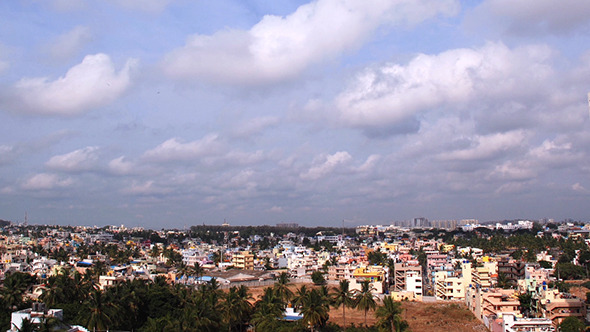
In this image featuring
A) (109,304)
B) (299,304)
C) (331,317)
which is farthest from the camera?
(331,317)

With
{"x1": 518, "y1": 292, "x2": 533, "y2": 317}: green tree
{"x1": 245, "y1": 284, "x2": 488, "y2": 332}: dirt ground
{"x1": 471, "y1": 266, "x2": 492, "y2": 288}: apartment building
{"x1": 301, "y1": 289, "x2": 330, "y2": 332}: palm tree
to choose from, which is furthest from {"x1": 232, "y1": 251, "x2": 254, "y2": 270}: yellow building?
{"x1": 301, "y1": 289, "x2": 330, "y2": 332}: palm tree

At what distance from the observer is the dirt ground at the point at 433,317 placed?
155 feet

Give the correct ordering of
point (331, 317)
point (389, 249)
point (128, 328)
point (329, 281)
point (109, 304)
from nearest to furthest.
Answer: point (109, 304), point (128, 328), point (331, 317), point (329, 281), point (389, 249)

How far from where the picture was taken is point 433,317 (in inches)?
2030

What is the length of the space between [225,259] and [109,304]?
7281 centimetres

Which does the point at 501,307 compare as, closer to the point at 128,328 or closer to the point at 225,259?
the point at 128,328

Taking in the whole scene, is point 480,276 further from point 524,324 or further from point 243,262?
point 243,262

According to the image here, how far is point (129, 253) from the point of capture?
109 meters

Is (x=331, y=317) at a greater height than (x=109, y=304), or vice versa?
(x=109, y=304)

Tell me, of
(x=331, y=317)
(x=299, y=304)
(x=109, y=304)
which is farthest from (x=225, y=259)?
(x=109, y=304)

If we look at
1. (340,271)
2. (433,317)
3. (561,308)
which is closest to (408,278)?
(433,317)

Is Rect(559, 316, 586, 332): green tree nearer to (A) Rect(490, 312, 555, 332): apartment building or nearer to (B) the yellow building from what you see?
(A) Rect(490, 312, 555, 332): apartment building

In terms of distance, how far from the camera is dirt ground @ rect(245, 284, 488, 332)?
4728 cm

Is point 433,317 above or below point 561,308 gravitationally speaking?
below
